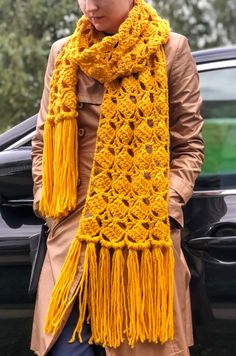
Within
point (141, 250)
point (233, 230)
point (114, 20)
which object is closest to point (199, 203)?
point (233, 230)

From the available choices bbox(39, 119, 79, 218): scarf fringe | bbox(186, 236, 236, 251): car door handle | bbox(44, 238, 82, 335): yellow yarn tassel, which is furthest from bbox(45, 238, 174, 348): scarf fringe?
bbox(186, 236, 236, 251): car door handle

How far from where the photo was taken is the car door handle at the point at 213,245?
319 cm

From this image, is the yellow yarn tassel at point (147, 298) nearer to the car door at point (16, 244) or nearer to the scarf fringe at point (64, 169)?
the scarf fringe at point (64, 169)

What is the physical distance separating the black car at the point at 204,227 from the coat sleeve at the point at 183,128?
1.67 feet

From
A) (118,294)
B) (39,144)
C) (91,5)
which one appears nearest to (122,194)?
(118,294)

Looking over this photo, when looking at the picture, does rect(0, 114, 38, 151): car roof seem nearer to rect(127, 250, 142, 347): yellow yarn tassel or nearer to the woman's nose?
the woman's nose

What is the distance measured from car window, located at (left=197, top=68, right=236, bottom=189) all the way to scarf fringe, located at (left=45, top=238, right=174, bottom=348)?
31.6 inches

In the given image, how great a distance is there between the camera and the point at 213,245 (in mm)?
3188

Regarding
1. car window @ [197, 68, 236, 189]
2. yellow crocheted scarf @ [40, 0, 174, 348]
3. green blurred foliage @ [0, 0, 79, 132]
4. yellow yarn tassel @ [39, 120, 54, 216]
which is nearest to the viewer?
yellow crocheted scarf @ [40, 0, 174, 348]

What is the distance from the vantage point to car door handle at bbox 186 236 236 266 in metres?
3.19

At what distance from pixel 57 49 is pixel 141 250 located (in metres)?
0.71

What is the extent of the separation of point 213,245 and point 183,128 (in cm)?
64

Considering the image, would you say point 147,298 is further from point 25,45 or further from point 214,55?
point 25,45

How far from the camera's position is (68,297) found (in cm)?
262
